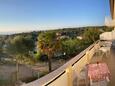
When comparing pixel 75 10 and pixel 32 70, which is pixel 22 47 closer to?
pixel 32 70

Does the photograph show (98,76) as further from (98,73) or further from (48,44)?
(48,44)

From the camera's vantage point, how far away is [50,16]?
3.62 m

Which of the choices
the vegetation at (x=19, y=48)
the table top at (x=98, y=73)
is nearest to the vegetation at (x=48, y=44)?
the vegetation at (x=19, y=48)

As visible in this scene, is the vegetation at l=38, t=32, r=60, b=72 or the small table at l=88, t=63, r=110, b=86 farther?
the vegetation at l=38, t=32, r=60, b=72

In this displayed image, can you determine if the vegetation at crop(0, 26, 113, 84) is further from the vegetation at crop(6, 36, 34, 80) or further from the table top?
the table top

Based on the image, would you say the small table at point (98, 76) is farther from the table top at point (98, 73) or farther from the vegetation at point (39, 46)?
the vegetation at point (39, 46)

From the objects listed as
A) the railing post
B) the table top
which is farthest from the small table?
the railing post

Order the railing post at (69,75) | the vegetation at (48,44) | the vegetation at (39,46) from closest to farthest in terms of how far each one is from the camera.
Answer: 1. the railing post at (69,75)
2. the vegetation at (39,46)
3. the vegetation at (48,44)

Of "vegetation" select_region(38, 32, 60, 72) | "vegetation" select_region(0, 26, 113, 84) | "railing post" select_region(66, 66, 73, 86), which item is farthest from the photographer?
"vegetation" select_region(38, 32, 60, 72)

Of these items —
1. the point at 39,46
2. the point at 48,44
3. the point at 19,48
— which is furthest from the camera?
the point at 48,44

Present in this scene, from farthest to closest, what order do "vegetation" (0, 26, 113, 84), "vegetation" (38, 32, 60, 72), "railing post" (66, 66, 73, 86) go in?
"vegetation" (38, 32, 60, 72)
"vegetation" (0, 26, 113, 84)
"railing post" (66, 66, 73, 86)

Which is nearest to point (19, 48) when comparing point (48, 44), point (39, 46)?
point (39, 46)

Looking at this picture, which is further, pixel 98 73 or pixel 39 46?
pixel 39 46

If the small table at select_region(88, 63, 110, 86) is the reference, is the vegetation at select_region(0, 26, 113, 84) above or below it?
above
